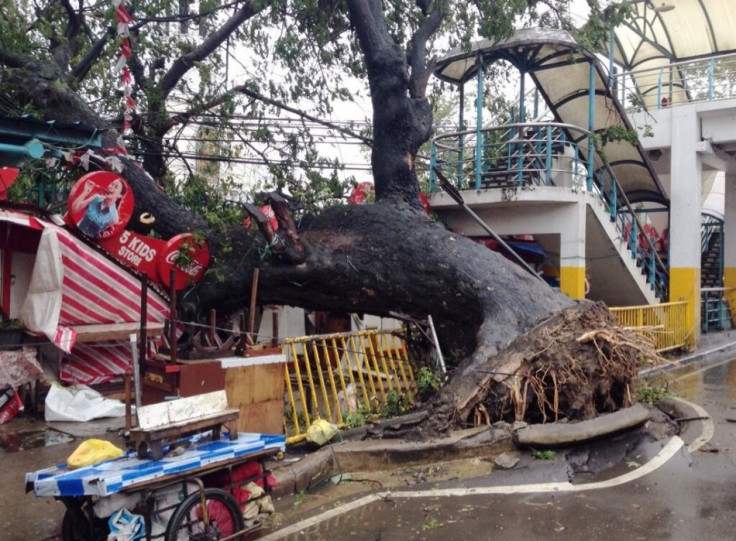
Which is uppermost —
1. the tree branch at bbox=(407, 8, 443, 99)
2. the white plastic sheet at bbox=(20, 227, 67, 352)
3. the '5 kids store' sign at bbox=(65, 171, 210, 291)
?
the tree branch at bbox=(407, 8, 443, 99)

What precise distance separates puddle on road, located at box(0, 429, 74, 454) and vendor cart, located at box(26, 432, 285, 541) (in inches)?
124

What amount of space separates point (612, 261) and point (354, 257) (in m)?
7.46

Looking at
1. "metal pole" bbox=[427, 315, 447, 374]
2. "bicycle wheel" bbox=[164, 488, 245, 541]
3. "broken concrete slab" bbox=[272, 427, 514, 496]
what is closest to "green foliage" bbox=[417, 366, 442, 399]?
"metal pole" bbox=[427, 315, 447, 374]

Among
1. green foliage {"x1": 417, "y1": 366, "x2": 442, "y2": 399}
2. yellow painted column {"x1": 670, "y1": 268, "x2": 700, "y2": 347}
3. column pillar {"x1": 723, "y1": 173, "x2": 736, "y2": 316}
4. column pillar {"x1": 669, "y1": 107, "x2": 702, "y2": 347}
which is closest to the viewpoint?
green foliage {"x1": 417, "y1": 366, "x2": 442, "y2": 399}

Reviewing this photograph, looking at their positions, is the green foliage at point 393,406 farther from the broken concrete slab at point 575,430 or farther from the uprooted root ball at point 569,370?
the broken concrete slab at point 575,430

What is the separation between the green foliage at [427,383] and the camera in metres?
7.91

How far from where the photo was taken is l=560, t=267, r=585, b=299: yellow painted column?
40.5 feet

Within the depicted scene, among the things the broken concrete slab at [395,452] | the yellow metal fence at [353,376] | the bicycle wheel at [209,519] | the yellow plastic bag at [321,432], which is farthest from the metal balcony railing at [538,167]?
the bicycle wheel at [209,519]

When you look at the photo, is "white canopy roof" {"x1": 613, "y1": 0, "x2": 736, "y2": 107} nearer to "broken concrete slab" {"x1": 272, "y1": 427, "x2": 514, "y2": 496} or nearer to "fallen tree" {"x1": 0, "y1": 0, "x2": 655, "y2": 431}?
"fallen tree" {"x1": 0, "y1": 0, "x2": 655, "y2": 431}

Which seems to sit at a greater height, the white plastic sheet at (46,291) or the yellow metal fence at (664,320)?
the white plastic sheet at (46,291)

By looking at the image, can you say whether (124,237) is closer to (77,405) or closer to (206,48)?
(77,405)

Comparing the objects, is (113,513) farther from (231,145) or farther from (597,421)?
(231,145)

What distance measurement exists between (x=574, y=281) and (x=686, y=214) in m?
4.70

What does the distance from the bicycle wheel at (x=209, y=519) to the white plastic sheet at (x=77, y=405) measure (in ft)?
15.2
